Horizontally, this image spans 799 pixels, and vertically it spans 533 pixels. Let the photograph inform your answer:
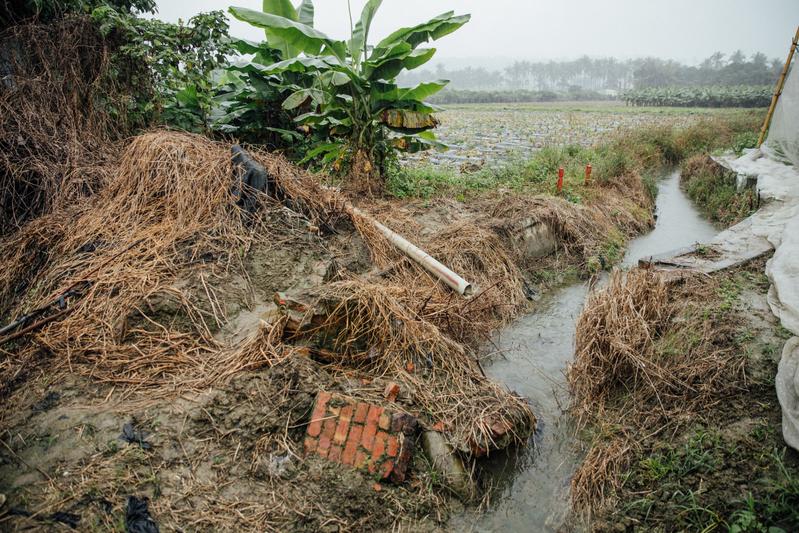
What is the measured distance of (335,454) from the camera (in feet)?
8.39

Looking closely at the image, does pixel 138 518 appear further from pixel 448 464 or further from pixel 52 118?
pixel 52 118

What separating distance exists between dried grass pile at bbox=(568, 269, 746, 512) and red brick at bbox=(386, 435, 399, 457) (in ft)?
3.96

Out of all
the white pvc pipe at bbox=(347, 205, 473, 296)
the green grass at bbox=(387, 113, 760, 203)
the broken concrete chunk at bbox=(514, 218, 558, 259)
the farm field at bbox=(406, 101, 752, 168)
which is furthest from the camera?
the farm field at bbox=(406, 101, 752, 168)

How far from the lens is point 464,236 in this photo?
569 centimetres

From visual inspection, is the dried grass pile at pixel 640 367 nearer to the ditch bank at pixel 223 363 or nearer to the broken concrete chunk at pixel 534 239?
the ditch bank at pixel 223 363

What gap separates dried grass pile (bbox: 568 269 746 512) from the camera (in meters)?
2.94

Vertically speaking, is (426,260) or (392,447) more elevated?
(426,260)

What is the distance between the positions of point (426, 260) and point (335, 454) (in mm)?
2438

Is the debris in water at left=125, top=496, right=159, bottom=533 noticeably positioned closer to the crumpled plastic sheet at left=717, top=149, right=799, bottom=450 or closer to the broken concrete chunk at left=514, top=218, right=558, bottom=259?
the crumpled plastic sheet at left=717, top=149, right=799, bottom=450

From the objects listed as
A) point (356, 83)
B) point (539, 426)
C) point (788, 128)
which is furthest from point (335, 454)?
point (788, 128)

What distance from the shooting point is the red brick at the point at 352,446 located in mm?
2543

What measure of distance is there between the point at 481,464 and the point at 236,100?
700cm

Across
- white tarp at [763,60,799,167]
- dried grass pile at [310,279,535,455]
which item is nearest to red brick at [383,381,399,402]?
dried grass pile at [310,279,535,455]

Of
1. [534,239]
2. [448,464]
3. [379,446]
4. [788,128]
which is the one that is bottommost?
[448,464]
